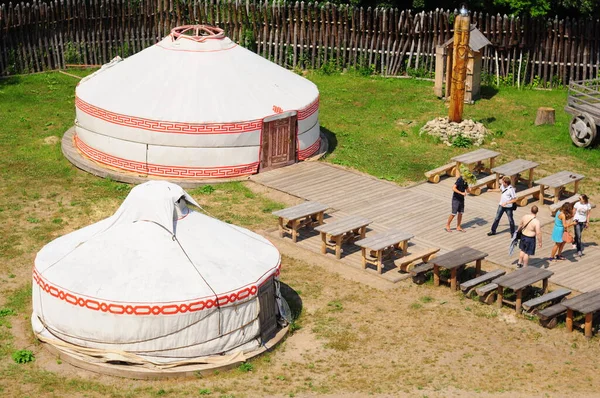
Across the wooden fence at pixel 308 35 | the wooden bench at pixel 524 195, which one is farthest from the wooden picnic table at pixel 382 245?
the wooden fence at pixel 308 35

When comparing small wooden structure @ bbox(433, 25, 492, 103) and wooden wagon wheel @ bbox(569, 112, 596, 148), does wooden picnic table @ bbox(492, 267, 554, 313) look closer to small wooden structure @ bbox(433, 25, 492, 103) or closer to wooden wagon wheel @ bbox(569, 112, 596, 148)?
wooden wagon wheel @ bbox(569, 112, 596, 148)

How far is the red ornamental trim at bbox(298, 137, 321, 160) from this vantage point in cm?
2616

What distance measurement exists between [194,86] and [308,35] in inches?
369

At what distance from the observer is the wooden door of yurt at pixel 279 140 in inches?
990

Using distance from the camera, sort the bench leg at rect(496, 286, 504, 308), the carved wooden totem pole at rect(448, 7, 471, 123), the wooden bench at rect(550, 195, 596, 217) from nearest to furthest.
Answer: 1. the bench leg at rect(496, 286, 504, 308)
2. the wooden bench at rect(550, 195, 596, 217)
3. the carved wooden totem pole at rect(448, 7, 471, 123)

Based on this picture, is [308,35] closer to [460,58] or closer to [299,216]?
[460,58]

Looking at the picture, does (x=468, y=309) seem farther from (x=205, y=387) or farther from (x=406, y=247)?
(x=205, y=387)

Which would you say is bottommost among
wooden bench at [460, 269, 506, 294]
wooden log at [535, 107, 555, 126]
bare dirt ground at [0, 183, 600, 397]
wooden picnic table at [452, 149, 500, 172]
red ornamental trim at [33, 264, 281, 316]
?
bare dirt ground at [0, 183, 600, 397]

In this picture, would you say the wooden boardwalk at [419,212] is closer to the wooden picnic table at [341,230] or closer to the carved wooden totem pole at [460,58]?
the wooden picnic table at [341,230]

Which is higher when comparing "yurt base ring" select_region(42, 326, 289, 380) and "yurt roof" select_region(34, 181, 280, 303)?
"yurt roof" select_region(34, 181, 280, 303)

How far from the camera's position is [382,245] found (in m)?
20.2

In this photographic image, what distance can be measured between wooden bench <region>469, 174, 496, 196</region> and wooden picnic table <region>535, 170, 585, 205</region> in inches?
46.9

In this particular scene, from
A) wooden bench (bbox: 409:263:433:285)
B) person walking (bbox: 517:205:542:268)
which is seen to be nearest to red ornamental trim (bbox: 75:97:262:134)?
wooden bench (bbox: 409:263:433:285)

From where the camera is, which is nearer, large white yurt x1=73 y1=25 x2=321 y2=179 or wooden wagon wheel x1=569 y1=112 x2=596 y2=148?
large white yurt x1=73 y1=25 x2=321 y2=179
